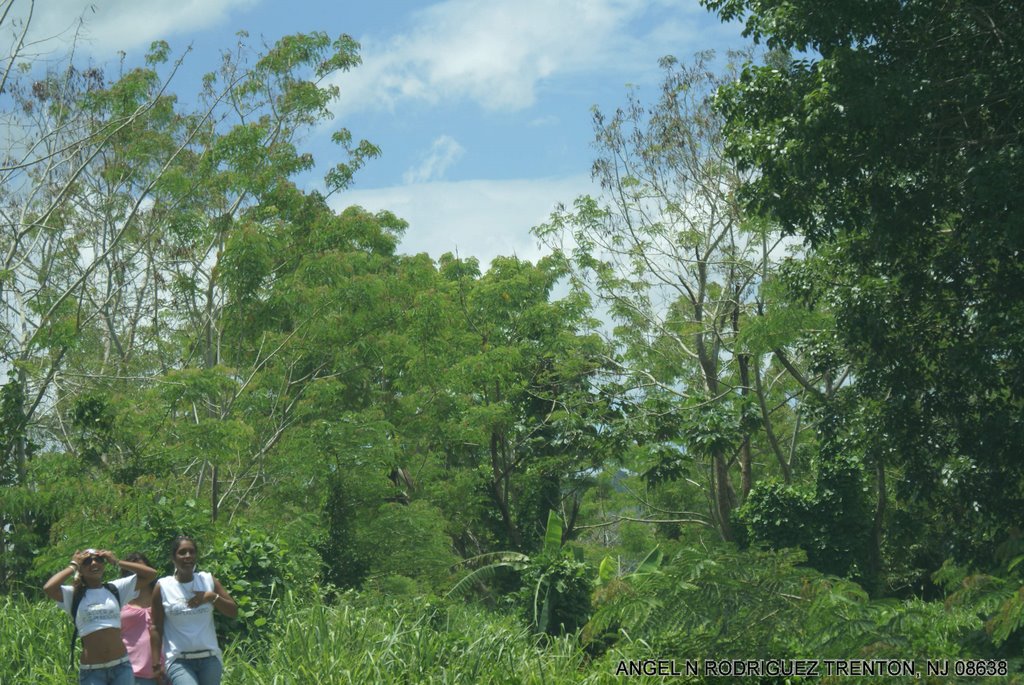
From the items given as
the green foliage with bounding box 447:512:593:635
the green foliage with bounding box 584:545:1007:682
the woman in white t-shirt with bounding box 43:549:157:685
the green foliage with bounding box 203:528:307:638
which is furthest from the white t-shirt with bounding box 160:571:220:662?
the green foliage with bounding box 447:512:593:635

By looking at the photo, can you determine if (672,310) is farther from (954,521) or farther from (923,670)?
A: (923,670)

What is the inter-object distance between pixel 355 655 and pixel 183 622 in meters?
1.52

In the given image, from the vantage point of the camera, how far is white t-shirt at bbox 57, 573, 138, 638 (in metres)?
6.64

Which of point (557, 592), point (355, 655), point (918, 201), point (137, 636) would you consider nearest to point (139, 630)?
point (137, 636)

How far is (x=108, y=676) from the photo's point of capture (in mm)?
6621

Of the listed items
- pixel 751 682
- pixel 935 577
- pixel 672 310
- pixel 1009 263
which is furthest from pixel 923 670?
pixel 672 310

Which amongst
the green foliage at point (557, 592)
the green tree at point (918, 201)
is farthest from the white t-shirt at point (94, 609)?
the green tree at point (918, 201)

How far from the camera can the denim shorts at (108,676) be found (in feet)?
21.6

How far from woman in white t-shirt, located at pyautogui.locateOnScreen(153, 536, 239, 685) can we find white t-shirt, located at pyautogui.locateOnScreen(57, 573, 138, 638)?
25cm

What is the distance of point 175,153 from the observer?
18625 millimetres

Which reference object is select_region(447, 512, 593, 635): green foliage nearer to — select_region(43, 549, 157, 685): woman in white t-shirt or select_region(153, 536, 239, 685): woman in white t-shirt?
select_region(153, 536, 239, 685): woman in white t-shirt

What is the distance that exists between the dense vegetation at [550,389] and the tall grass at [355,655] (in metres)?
0.04

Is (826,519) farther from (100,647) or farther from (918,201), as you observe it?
(100,647)

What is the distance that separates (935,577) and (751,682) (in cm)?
408
